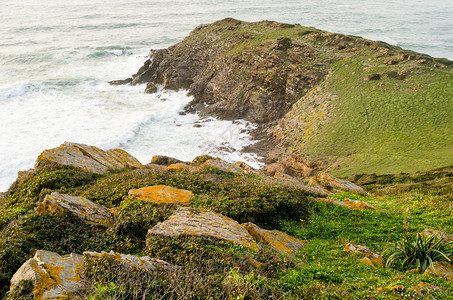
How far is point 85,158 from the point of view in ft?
62.7

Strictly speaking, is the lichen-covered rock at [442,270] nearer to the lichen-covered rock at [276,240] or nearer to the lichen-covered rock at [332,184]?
the lichen-covered rock at [276,240]

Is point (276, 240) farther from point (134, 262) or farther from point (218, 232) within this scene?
point (134, 262)

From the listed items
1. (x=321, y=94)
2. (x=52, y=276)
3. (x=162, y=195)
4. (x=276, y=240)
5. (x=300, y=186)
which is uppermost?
(x=52, y=276)

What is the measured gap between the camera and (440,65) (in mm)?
44719

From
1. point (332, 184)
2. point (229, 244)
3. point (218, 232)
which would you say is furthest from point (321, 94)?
point (229, 244)

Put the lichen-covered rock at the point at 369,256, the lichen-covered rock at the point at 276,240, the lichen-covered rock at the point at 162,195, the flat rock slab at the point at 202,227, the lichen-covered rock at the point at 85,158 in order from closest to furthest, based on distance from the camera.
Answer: the flat rock slab at the point at 202,227 → the lichen-covered rock at the point at 369,256 → the lichen-covered rock at the point at 276,240 → the lichen-covered rock at the point at 162,195 → the lichen-covered rock at the point at 85,158

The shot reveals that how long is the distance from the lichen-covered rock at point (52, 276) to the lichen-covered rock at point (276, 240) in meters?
5.02

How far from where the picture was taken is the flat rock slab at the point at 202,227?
25.8ft

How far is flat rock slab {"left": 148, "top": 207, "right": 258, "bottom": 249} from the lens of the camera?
788 cm

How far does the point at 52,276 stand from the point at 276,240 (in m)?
6.21

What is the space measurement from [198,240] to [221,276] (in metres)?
1.56

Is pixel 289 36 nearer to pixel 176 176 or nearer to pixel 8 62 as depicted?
pixel 176 176

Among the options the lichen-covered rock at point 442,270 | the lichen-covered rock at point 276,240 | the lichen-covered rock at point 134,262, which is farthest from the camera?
the lichen-covered rock at point 276,240

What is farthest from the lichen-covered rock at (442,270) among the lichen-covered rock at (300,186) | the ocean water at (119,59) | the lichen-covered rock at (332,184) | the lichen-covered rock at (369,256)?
A: the ocean water at (119,59)
